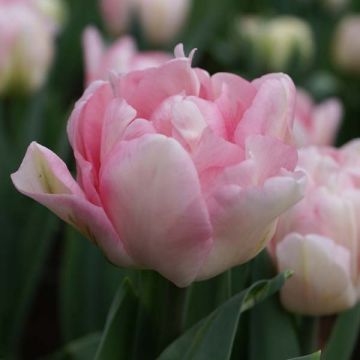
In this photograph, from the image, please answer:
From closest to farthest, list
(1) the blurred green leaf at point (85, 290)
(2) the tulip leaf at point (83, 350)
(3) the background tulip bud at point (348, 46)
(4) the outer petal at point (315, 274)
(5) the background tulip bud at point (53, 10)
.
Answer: (4) the outer petal at point (315, 274)
(2) the tulip leaf at point (83, 350)
(1) the blurred green leaf at point (85, 290)
(5) the background tulip bud at point (53, 10)
(3) the background tulip bud at point (348, 46)

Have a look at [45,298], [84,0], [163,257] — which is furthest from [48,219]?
[84,0]

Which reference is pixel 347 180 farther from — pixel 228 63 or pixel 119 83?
pixel 228 63

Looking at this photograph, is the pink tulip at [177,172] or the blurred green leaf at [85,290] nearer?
the pink tulip at [177,172]

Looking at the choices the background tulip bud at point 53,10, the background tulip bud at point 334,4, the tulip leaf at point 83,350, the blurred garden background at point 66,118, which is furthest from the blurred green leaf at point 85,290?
the background tulip bud at point 334,4

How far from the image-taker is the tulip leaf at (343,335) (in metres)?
0.65

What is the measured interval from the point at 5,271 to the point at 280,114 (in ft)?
1.82

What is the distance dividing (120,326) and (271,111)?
17 cm

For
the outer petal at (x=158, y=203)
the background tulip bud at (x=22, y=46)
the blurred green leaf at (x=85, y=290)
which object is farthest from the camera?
the background tulip bud at (x=22, y=46)

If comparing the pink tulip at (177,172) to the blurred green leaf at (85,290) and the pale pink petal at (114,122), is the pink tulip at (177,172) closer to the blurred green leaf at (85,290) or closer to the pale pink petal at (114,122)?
the pale pink petal at (114,122)

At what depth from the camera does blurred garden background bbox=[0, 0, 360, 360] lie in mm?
860

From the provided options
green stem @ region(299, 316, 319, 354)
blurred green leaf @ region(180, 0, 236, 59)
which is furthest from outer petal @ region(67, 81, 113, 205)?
blurred green leaf @ region(180, 0, 236, 59)

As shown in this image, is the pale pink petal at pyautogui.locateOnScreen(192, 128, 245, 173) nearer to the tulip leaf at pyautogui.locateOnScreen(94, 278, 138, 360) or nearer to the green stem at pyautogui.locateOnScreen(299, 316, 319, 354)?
the tulip leaf at pyautogui.locateOnScreen(94, 278, 138, 360)

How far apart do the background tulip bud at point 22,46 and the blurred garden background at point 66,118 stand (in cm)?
4

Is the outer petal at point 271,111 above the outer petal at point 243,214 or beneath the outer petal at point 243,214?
above
